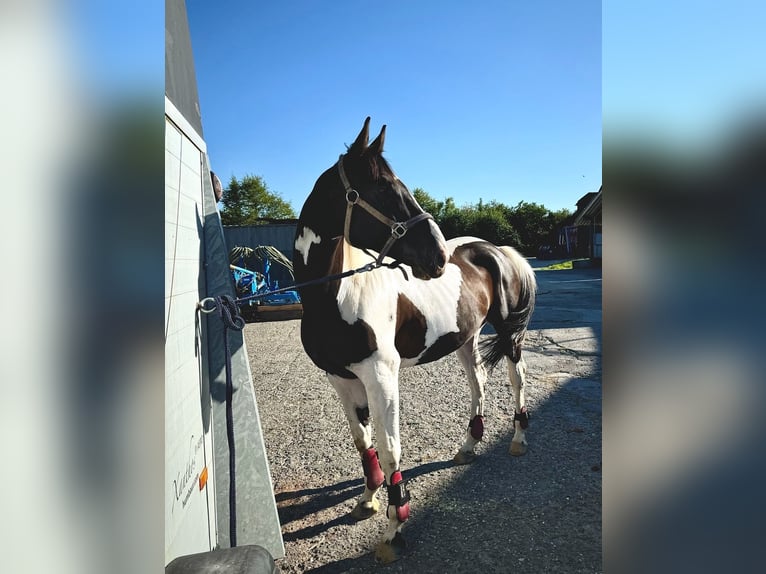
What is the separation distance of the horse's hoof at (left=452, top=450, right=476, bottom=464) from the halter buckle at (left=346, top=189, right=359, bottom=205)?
6.99 feet

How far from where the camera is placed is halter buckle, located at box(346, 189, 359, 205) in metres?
2.00

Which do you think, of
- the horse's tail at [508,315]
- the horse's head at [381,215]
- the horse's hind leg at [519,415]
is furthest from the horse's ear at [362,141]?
the horse's hind leg at [519,415]

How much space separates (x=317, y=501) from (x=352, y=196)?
1.97 metres

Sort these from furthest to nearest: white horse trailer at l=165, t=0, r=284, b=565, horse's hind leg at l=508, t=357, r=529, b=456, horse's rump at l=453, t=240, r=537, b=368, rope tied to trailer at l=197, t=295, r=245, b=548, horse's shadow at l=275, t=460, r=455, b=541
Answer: horse's rump at l=453, t=240, r=537, b=368 < horse's hind leg at l=508, t=357, r=529, b=456 < horse's shadow at l=275, t=460, r=455, b=541 < rope tied to trailer at l=197, t=295, r=245, b=548 < white horse trailer at l=165, t=0, r=284, b=565

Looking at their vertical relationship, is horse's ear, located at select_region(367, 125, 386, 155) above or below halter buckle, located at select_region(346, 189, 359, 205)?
above

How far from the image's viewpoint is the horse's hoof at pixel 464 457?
10.0 ft

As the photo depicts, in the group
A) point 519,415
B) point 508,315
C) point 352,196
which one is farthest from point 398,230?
point 519,415

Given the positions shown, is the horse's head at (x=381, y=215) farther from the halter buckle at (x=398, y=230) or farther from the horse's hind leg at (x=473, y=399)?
the horse's hind leg at (x=473, y=399)

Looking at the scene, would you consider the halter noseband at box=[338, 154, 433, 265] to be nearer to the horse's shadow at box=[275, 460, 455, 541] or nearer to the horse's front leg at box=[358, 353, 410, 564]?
the horse's front leg at box=[358, 353, 410, 564]

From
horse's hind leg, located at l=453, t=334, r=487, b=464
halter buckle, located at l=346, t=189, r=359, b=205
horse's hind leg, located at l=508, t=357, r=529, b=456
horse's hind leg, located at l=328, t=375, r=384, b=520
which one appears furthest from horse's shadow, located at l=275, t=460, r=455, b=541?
halter buckle, located at l=346, t=189, r=359, b=205

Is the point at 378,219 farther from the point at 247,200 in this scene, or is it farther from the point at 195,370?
the point at 247,200

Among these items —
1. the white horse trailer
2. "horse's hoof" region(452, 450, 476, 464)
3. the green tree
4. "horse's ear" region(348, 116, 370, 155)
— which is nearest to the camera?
the white horse trailer
